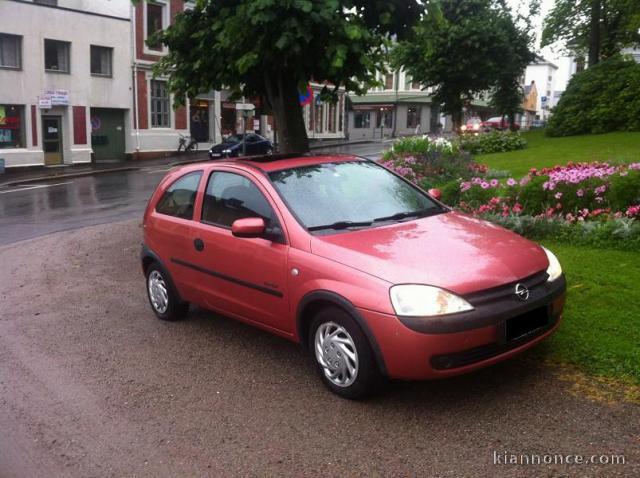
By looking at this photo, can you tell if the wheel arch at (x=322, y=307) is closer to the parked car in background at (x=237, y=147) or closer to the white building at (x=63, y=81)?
the white building at (x=63, y=81)

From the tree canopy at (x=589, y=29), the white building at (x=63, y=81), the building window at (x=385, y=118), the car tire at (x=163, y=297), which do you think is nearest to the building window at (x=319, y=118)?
the building window at (x=385, y=118)

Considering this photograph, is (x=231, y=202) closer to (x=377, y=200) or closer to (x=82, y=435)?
(x=377, y=200)

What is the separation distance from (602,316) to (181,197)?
3.76m

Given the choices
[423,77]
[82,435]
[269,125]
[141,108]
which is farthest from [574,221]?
[269,125]

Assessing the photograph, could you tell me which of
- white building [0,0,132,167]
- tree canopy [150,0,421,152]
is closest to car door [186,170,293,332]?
tree canopy [150,0,421,152]

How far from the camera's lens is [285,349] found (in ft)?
17.0

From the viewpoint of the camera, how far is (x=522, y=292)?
3.91m

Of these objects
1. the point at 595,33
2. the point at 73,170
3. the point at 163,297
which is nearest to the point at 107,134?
the point at 73,170

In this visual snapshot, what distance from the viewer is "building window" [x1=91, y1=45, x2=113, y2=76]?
29.6 metres

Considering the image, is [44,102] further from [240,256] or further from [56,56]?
[240,256]

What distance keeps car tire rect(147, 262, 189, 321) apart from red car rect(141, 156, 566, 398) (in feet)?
0.16

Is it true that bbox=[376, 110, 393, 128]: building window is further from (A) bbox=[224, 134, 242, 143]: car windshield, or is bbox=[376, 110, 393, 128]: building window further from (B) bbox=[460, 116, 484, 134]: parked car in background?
(A) bbox=[224, 134, 242, 143]: car windshield

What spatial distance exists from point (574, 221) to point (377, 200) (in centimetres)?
347

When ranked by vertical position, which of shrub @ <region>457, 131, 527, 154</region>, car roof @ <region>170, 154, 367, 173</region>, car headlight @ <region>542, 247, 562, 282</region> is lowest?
car headlight @ <region>542, 247, 562, 282</region>
